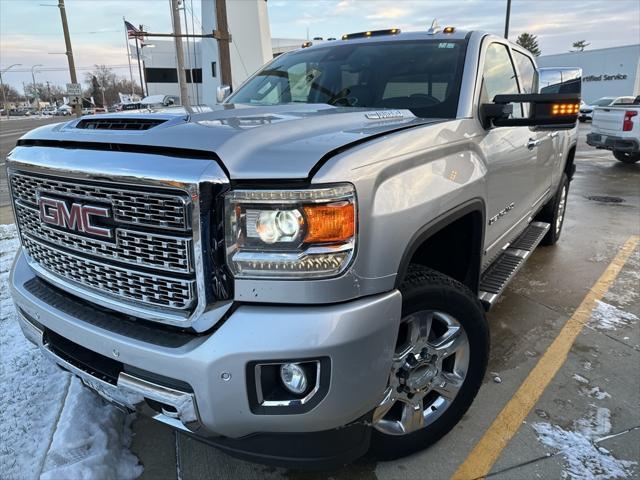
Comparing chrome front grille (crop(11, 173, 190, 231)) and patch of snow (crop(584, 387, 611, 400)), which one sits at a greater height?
chrome front grille (crop(11, 173, 190, 231))

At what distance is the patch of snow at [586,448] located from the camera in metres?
2.39

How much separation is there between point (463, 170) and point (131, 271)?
63.0 inches

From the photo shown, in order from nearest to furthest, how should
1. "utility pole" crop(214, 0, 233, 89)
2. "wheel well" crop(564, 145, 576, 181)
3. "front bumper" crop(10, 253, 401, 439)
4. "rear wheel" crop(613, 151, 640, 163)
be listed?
"front bumper" crop(10, 253, 401, 439), "wheel well" crop(564, 145, 576, 181), "utility pole" crop(214, 0, 233, 89), "rear wheel" crop(613, 151, 640, 163)

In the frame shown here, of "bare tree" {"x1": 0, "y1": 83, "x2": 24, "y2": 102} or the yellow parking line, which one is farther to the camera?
"bare tree" {"x1": 0, "y1": 83, "x2": 24, "y2": 102}

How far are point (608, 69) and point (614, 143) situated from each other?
3925 cm

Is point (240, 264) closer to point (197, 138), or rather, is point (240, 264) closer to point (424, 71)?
point (197, 138)

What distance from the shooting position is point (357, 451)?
199 centimetres

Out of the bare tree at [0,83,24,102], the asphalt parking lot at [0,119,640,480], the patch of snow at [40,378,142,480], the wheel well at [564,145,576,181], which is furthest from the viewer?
the bare tree at [0,83,24,102]

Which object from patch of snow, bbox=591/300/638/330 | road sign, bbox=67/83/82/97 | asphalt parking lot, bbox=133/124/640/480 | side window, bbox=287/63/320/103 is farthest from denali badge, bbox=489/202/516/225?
road sign, bbox=67/83/82/97

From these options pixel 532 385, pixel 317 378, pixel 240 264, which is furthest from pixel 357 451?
pixel 532 385

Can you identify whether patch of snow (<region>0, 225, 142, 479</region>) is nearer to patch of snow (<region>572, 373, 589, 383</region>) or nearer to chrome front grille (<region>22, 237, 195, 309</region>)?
chrome front grille (<region>22, 237, 195, 309</region>)

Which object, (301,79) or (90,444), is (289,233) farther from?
(301,79)

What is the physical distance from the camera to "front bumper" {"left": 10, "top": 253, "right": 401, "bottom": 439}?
66.1 inches

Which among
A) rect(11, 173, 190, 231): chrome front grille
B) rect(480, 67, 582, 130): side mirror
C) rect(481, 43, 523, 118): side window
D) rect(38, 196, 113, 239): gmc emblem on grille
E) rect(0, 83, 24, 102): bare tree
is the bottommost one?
rect(0, 83, 24, 102): bare tree
